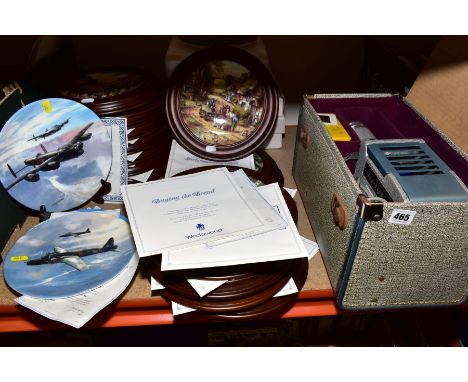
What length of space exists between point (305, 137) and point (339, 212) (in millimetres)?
267

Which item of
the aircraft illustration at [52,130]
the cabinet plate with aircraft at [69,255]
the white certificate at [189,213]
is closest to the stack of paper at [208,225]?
the white certificate at [189,213]

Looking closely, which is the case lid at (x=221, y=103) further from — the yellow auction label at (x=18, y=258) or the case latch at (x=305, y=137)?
the yellow auction label at (x=18, y=258)

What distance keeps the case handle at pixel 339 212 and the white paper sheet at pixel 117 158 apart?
19.4 inches

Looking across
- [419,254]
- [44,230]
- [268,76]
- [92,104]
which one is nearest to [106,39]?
[92,104]

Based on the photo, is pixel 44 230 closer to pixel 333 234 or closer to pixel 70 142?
pixel 70 142

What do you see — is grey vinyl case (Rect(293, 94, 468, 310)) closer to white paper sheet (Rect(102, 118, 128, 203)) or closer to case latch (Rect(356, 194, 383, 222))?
case latch (Rect(356, 194, 383, 222))

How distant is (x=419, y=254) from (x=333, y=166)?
0.68 ft

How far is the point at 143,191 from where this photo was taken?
794 mm

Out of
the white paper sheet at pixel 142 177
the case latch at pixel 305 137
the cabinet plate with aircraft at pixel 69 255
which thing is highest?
the case latch at pixel 305 137

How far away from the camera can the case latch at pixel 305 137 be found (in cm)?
88

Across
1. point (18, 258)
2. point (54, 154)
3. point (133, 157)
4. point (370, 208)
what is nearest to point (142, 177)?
point (133, 157)

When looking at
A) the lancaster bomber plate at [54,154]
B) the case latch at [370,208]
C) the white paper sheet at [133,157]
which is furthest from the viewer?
the white paper sheet at [133,157]

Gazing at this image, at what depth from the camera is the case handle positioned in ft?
2.22

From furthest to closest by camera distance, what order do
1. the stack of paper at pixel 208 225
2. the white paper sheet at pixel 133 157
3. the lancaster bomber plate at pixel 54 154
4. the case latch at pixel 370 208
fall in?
the white paper sheet at pixel 133 157
the lancaster bomber plate at pixel 54 154
the stack of paper at pixel 208 225
the case latch at pixel 370 208
